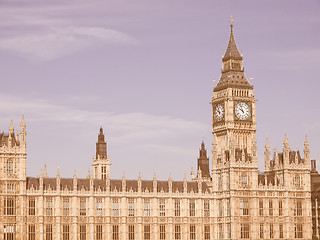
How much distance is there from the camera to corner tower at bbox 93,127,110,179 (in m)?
160

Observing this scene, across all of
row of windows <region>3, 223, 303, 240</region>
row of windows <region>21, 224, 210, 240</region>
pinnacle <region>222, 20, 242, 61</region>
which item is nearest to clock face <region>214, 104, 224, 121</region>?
pinnacle <region>222, 20, 242, 61</region>

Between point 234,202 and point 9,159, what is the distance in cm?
4361

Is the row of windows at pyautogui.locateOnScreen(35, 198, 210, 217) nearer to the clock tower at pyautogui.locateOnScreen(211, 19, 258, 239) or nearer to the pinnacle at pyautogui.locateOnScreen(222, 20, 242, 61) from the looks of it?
the clock tower at pyautogui.locateOnScreen(211, 19, 258, 239)

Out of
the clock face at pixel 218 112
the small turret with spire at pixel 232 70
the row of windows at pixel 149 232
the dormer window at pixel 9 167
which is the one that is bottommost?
the row of windows at pixel 149 232

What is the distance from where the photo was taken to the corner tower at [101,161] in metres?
160

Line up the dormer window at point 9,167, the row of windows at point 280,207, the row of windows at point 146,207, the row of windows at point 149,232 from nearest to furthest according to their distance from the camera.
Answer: the dormer window at point 9,167, the row of windows at point 149,232, the row of windows at point 146,207, the row of windows at point 280,207

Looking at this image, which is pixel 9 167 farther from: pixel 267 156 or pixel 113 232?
pixel 267 156

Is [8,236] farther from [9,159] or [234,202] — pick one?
[234,202]

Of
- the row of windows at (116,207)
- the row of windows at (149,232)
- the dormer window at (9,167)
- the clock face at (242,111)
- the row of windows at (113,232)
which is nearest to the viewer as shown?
the dormer window at (9,167)

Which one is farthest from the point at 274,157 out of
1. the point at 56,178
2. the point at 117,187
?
the point at 56,178

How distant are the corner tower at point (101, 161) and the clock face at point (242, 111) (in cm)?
2901

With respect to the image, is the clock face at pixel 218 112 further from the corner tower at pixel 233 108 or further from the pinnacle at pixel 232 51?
the pinnacle at pixel 232 51

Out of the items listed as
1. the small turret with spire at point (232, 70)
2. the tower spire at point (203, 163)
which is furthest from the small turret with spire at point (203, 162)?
the small turret with spire at point (232, 70)

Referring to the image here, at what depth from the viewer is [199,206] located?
484 ft
